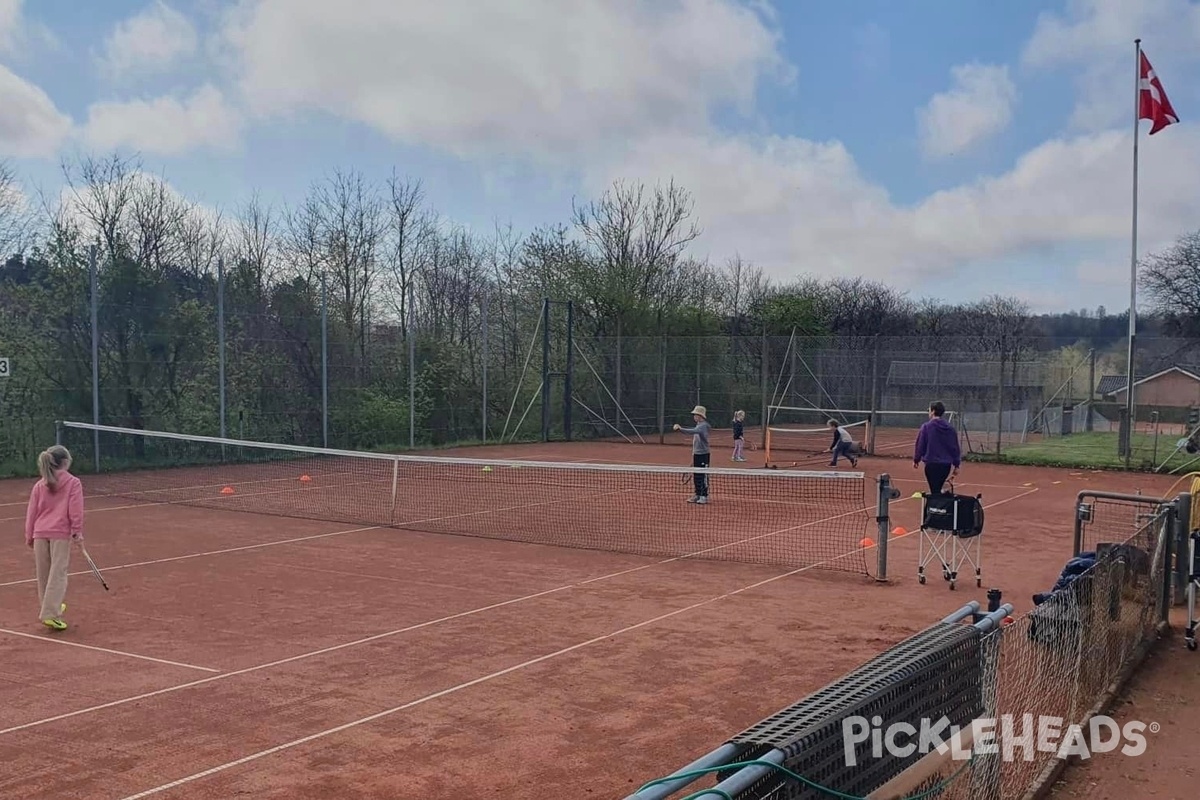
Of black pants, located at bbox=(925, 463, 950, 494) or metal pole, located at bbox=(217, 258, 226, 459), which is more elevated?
metal pole, located at bbox=(217, 258, 226, 459)

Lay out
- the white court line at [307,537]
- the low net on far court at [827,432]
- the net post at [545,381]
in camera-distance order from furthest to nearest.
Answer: the net post at [545,381], the low net on far court at [827,432], the white court line at [307,537]

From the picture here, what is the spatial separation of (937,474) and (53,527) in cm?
954

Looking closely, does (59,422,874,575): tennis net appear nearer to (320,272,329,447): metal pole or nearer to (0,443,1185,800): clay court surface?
(0,443,1185,800): clay court surface

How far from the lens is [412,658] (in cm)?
718

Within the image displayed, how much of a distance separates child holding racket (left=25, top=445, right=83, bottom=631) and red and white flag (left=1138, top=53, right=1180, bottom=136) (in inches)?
885

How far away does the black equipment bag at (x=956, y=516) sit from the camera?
9727 mm

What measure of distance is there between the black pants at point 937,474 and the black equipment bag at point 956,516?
2114mm

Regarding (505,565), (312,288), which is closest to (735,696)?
(505,565)

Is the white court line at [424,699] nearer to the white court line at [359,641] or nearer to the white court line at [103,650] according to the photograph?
the white court line at [359,641]

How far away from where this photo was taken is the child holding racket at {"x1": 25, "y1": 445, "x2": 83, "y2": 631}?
8.08 m

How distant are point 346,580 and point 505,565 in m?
1.77

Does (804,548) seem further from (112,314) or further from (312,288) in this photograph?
(312,288)

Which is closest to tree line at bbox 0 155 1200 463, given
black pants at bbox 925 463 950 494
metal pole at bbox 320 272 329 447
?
metal pole at bbox 320 272 329 447

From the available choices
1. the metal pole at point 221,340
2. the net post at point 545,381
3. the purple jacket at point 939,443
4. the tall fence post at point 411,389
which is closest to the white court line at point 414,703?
the purple jacket at point 939,443
